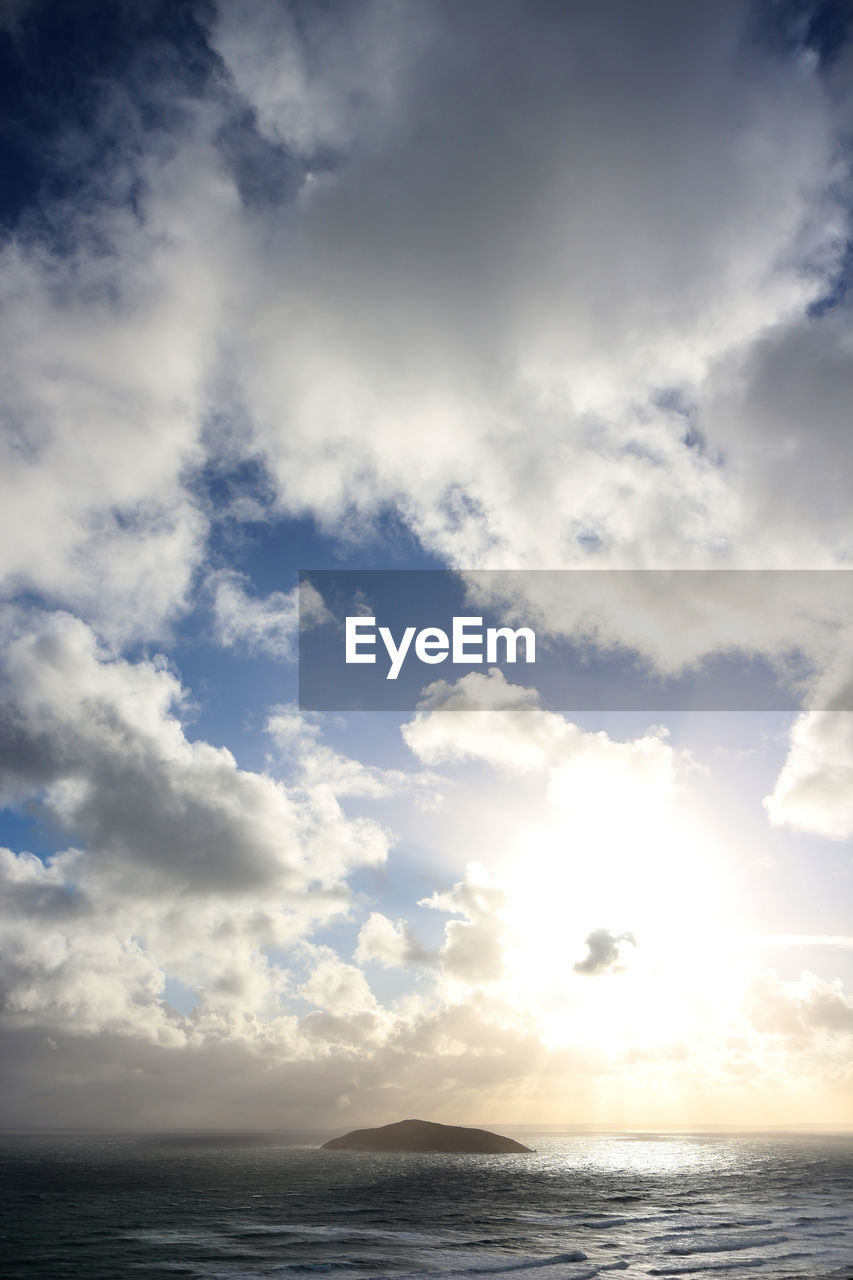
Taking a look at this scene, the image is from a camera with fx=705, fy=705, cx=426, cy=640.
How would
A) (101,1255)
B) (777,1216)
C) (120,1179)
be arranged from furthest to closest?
(120,1179), (777,1216), (101,1255)

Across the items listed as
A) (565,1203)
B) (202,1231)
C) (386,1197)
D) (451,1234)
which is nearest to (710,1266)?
(451,1234)

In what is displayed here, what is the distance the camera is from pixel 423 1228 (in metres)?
72.6

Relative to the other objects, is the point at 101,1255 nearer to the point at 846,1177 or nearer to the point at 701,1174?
the point at 701,1174

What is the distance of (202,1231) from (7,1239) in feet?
56.5

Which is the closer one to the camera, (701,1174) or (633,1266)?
(633,1266)

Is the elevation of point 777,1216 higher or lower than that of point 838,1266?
lower

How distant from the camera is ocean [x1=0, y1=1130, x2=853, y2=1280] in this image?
171 feet

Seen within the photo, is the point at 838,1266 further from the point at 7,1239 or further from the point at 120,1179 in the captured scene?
the point at 120,1179

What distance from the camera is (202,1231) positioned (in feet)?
226

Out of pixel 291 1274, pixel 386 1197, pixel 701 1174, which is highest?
pixel 291 1274

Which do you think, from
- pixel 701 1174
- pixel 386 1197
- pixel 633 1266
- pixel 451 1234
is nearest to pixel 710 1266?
pixel 633 1266

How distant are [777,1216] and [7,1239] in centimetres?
8028

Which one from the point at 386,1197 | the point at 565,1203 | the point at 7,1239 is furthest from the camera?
the point at 386,1197

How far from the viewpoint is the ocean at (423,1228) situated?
171 ft
